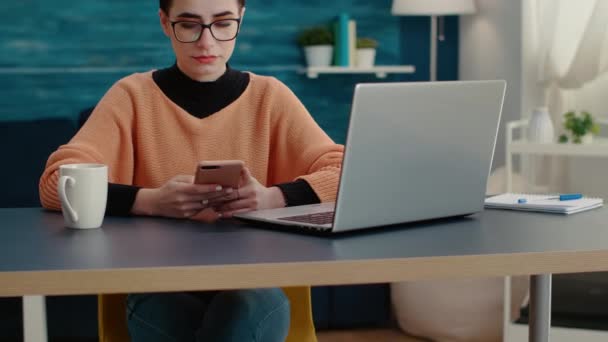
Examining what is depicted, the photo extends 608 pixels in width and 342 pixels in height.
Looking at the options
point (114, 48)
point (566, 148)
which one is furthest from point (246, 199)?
point (114, 48)

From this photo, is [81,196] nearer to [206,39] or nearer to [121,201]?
[121,201]

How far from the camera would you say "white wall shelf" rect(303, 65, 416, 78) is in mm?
4352

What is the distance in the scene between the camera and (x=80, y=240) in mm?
1418

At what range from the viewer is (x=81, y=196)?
1.52 m

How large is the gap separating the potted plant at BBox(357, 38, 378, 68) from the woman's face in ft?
8.03

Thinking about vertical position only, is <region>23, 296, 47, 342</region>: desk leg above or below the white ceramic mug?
below

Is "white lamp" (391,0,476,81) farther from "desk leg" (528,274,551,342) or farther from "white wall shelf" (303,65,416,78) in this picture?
"desk leg" (528,274,551,342)

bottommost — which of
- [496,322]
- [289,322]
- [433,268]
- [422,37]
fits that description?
[496,322]

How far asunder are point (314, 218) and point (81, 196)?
0.37m

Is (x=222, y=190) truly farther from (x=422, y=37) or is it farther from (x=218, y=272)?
(x=422, y=37)

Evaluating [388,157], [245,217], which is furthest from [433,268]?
[245,217]

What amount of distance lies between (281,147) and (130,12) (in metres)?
2.51

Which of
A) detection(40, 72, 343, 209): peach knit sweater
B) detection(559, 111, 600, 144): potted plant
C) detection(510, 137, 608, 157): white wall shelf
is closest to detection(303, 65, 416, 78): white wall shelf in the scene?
detection(510, 137, 608, 157): white wall shelf

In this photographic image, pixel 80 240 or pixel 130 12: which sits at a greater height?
pixel 130 12
